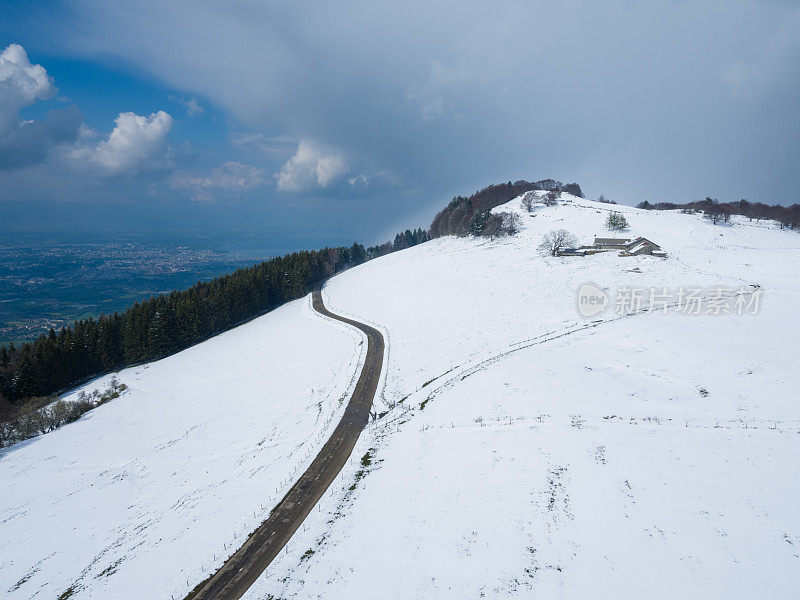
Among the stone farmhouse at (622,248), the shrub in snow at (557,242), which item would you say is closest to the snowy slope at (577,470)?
the stone farmhouse at (622,248)

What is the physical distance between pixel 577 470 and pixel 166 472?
104 feet

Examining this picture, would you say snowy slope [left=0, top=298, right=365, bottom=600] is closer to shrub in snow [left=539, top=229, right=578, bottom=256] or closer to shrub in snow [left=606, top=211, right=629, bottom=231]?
shrub in snow [left=539, top=229, right=578, bottom=256]

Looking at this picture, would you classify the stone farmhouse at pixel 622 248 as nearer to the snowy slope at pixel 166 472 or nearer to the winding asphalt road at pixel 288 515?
the snowy slope at pixel 166 472

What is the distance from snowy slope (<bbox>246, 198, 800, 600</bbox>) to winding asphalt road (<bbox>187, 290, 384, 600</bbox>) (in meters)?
1.10

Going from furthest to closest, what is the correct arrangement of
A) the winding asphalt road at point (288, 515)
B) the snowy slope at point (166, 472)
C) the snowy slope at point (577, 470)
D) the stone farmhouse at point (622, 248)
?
the stone farmhouse at point (622, 248) < the snowy slope at point (166, 472) < the winding asphalt road at point (288, 515) < the snowy slope at point (577, 470)

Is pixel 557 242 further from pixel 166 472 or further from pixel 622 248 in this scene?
pixel 166 472

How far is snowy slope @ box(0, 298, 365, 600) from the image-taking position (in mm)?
18469

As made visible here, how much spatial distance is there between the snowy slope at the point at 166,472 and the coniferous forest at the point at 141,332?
7033 millimetres

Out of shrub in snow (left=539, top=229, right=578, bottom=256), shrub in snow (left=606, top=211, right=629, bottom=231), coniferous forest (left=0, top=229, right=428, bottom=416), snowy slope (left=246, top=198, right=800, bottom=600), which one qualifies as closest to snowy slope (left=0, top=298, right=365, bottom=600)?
snowy slope (left=246, top=198, right=800, bottom=600)

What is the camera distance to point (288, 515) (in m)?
20.0

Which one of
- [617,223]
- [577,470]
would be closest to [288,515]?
[577,470]

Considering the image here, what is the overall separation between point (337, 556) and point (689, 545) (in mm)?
15779

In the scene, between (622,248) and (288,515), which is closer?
(288,515)

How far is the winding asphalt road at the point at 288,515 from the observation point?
1620 cm
